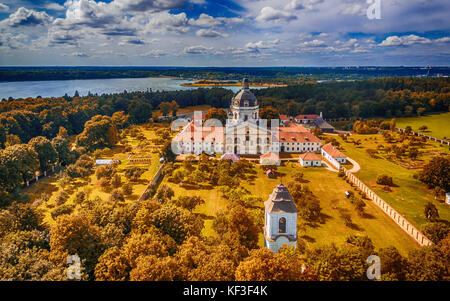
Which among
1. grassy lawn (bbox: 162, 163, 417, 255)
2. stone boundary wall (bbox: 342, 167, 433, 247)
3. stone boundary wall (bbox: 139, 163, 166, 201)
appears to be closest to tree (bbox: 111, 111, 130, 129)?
stone boundary wall (bbox: 139, 163, 166, 201)

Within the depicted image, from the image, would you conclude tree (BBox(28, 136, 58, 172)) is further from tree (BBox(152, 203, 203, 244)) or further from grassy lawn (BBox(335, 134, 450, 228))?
grassy lawn (BBox(335, 134, 450, 228))

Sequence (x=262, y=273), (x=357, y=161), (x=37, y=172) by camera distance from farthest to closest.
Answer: (x=357, y=161), (x=37, y=172), (x=262, y=273)

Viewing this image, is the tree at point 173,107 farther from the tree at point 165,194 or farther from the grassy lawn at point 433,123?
the grassy lawn at point 433,123

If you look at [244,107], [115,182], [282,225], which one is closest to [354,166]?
[244,107]
